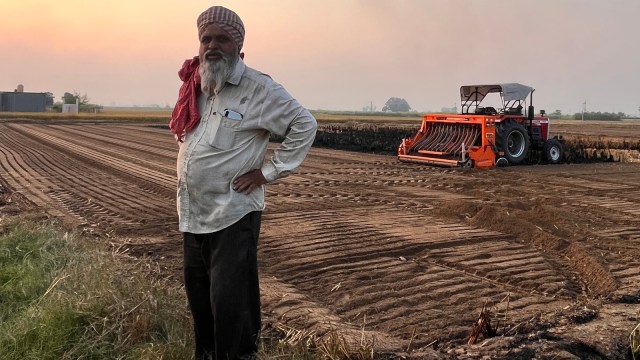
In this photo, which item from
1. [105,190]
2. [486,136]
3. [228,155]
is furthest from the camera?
[486,136]

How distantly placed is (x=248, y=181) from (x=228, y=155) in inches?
6.1

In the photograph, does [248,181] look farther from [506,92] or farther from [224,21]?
[506,92]

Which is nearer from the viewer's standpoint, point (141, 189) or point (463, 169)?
point (141, 189)

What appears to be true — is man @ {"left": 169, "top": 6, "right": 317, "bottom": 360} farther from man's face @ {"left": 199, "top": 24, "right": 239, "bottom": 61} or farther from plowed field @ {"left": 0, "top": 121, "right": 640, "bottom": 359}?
plowed field @ {"left": 0, "top": 121, "right": 640, "bottom": 359}

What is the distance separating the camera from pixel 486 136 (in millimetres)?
14625

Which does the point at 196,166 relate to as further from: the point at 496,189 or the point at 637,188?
the point at 637,188

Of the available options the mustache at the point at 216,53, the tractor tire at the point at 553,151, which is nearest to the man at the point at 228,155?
the mustache at the point at 216,53

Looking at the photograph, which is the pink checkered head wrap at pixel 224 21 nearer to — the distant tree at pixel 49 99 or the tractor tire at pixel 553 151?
the tractor tire at pixel 553 151

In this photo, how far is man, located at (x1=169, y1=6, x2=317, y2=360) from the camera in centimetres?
302

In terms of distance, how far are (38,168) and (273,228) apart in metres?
8.90

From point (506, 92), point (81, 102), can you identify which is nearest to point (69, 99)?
point (81, 102)

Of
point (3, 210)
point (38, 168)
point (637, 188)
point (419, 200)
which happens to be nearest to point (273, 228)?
point (419, 200)

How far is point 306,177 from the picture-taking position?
12922 mm

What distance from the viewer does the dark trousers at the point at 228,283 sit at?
3090mm
